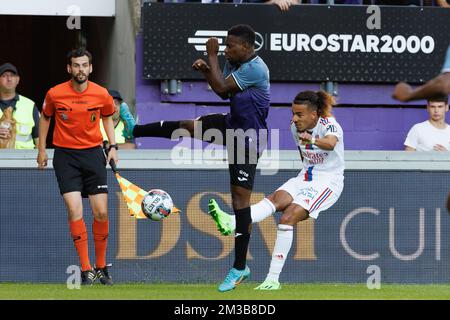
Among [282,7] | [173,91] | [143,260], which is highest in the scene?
[282,7]

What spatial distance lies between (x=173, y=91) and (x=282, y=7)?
66.6 inches

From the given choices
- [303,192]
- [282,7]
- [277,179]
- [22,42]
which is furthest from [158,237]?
[22,42]

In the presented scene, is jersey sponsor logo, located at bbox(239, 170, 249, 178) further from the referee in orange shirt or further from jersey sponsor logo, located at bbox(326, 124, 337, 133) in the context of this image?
the referee in orange shirt

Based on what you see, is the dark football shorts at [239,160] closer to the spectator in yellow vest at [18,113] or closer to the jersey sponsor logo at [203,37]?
the spectator in yellow vest at [18,113]

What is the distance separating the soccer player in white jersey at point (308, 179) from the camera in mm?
12055

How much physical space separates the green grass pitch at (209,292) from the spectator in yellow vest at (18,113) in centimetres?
192

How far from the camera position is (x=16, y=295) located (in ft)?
37.9

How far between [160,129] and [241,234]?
4.09ft

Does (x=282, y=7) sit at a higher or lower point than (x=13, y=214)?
higher

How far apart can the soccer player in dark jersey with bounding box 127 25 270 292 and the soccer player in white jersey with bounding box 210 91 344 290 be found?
327 mm

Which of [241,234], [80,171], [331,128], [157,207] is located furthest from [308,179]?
[80,171]

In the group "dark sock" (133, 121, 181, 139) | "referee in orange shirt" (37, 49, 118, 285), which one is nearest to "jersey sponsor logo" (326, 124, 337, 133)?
"dark sock" (133, 121, 181, 139)
